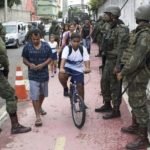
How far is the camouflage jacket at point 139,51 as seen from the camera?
5.90 m

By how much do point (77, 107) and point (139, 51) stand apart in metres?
2.23

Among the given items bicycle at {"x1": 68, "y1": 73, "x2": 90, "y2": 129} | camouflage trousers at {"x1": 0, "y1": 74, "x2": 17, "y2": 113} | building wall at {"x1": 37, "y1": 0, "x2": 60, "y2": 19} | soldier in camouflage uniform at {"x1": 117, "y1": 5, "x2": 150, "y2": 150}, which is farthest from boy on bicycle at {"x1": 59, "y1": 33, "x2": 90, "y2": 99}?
building wall at {"x1": 37, "y1": 0, "x2": 60, "y2": 19}

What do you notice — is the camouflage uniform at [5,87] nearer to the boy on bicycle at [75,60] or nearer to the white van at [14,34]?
the boy on bicycle at [75,60]

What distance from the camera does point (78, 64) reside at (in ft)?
26.3

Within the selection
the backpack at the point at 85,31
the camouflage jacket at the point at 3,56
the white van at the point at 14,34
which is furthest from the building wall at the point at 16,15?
the camouflage jacket at the point at 3,56

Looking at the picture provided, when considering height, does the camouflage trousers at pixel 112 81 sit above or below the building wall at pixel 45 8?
below

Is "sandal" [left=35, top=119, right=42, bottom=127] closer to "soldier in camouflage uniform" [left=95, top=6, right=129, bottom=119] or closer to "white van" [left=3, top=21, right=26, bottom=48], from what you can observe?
"soldier in camouflage uniform" [left=95, top=6, right=129, bottom=119]

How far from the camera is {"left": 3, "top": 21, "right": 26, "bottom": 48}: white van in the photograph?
1162 inches

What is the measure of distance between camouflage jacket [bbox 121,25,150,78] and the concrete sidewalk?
122cm

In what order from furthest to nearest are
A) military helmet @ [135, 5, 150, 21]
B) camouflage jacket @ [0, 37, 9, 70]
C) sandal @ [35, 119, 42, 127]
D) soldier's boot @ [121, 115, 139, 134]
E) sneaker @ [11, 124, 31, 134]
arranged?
1. sandal @ [35, 119, 42, 127]
2. sneaker @ [11, 124, 31, 134]
3. soldier's boot @ [121, 115, 139, 134]
4. camouflage jacket @ [0, 37, 9, 70]
5. military helmet @ [135, 5, 150, 21]

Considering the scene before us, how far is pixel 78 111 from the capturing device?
770 cm

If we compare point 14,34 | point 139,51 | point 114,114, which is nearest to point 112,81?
point 114,114

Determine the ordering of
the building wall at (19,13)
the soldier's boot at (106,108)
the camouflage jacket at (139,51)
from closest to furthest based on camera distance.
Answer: the camouflage jacket at (139,51) → the soldier's boot at (106,108) → the building wall at (19,13)

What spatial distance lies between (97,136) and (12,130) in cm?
139
